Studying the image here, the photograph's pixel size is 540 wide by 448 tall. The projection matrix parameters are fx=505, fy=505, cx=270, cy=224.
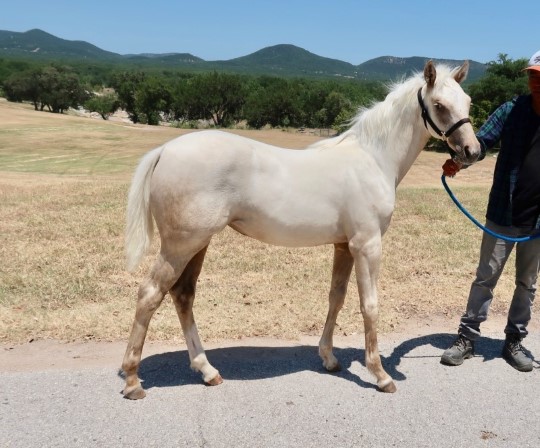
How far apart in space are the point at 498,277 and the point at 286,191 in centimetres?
204

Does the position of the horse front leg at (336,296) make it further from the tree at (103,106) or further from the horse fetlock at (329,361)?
the tree at (103,106)

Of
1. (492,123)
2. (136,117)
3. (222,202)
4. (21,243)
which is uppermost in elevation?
(492,123)

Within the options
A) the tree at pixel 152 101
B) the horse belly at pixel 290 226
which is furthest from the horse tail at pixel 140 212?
the tree at pixel 152 101

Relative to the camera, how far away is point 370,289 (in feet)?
11.9

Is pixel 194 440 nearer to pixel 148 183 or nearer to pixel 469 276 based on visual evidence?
pixel 148 183

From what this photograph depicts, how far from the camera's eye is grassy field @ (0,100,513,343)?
4691 millimetres

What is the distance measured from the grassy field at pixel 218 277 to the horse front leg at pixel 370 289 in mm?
1033

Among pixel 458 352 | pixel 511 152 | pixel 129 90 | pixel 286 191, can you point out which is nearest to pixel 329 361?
pixel 458 352

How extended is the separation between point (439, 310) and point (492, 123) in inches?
83.6

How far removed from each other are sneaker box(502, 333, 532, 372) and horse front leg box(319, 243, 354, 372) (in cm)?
147

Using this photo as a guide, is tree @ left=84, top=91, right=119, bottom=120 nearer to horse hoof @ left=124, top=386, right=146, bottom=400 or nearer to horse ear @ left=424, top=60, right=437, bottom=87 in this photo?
horse hoof @ left=124, top=386, right=146, bottom=400

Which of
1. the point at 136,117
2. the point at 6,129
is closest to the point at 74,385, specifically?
the point at 6,129

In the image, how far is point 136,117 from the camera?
6500 centimetres

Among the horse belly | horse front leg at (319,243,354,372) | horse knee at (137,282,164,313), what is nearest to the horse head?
the horse belly
